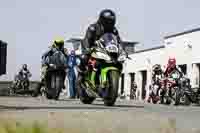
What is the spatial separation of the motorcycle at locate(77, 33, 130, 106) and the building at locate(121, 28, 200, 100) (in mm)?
26726

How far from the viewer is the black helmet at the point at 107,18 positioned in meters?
13.1

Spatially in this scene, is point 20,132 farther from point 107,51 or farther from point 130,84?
point 130,84

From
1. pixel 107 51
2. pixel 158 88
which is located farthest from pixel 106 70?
pixel 158 88

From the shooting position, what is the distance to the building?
4203 cm

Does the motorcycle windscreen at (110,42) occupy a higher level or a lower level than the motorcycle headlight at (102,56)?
higher

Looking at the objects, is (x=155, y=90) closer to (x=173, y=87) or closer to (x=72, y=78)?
(x=173, y=87)

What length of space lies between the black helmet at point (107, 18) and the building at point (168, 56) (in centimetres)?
2682

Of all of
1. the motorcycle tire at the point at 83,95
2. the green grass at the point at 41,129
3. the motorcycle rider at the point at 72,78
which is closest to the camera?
the green grass at the point at 41,129

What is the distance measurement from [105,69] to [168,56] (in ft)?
113

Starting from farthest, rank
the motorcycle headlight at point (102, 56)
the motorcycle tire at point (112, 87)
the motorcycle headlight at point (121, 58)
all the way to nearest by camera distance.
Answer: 1. the motorcycle headlight at point (121, 58)
2. the motorcycle headlight at point (102, 56)
3. the motorcycle tire at point (112, 87)

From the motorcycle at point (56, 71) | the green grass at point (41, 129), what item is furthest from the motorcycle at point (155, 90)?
the green grass at point (41, 129)

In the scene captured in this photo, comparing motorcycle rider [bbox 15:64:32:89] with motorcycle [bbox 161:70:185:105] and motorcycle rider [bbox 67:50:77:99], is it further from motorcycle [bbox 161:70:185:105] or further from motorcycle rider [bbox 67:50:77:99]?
motorcycle [bbox 161:70:185:105]

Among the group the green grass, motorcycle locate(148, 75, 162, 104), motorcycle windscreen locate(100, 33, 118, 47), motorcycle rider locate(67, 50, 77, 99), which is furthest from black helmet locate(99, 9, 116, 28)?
motorcycle locate(148, 75, 162, 104)

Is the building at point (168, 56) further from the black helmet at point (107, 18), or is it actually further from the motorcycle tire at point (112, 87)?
the motorcycle tire at point (112, 87)
